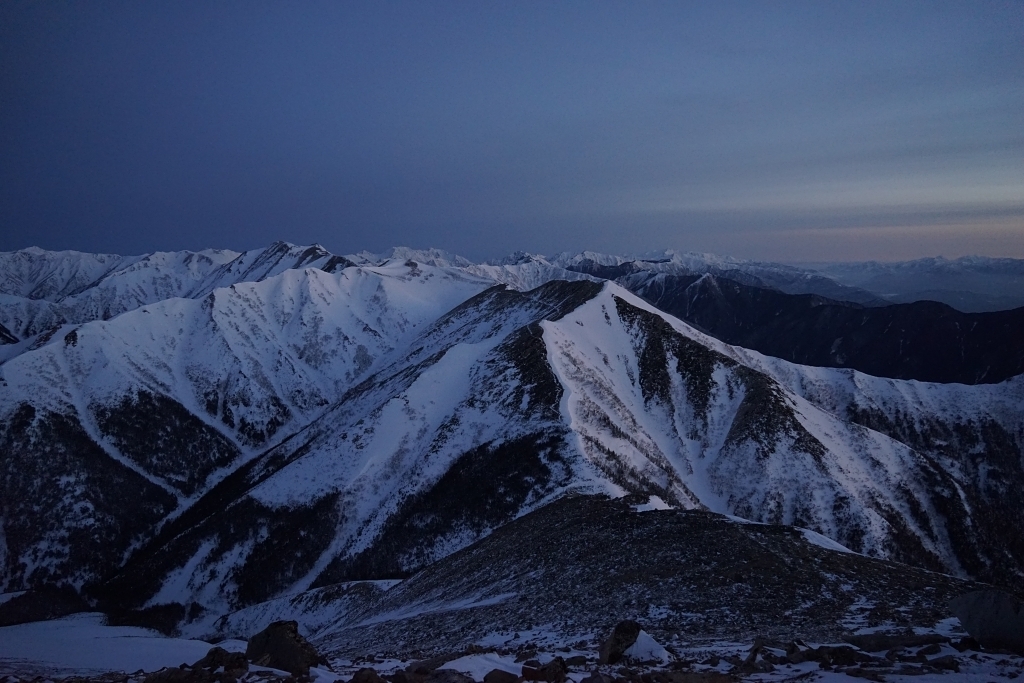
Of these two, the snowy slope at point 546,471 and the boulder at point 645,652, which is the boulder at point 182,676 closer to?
the boulder at point 645,652

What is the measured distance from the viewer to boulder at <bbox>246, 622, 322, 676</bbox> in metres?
12.4

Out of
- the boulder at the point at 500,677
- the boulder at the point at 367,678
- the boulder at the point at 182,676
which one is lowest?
the boulder at the point at 182,676

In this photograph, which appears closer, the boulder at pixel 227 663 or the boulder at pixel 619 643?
the boulder at pixel 227 663

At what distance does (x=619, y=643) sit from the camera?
1348 cm

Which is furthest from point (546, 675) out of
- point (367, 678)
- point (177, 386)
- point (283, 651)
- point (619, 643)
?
point (177, 386)

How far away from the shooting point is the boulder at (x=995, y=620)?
37.1ft

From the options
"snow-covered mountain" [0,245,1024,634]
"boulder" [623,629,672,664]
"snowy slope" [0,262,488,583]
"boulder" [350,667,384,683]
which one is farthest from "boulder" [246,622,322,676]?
"snowy slope" [0,262,488,583]

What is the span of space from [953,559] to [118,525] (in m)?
104

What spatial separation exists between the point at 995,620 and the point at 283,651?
16123mm

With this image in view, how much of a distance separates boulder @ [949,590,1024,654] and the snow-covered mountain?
30450 mm

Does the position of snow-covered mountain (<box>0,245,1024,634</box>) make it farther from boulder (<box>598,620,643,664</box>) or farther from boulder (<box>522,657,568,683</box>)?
boulder (<box>522,657,568,683</box>)

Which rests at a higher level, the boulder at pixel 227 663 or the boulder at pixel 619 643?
the boulder at pixel 227 663

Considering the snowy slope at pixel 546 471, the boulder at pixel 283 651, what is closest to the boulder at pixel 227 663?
the boulder at pixel 283 651

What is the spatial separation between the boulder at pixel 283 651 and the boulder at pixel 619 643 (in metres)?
7.11
